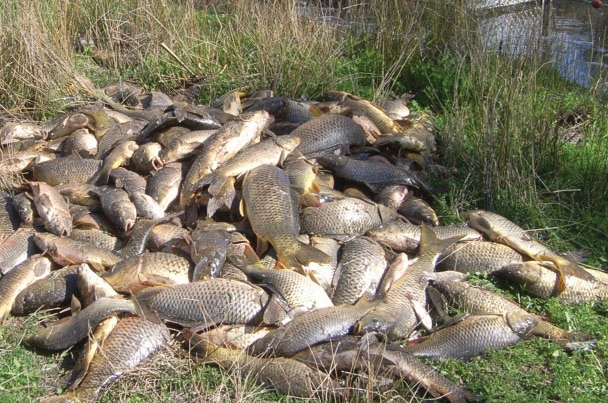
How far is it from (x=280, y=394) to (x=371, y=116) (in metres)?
3.33

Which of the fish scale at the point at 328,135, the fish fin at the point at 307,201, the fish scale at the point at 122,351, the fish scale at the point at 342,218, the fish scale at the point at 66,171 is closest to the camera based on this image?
the fish scale at the point at 122,351

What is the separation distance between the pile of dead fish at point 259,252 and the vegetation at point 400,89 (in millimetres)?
182

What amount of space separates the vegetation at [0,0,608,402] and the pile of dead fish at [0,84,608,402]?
182mm

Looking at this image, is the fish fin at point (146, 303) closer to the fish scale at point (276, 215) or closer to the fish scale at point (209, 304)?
the fish scale at point (209, 304)

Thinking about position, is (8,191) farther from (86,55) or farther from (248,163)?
(86,55)

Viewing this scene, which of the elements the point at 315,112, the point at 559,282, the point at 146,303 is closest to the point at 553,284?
the point at 559,282

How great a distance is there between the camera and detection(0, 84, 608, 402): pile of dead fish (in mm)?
4230

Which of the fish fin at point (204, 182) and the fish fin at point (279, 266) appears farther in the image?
the fish fin at point (204, 182)

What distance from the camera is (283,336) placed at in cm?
423

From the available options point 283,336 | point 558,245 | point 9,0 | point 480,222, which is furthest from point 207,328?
point 9,0

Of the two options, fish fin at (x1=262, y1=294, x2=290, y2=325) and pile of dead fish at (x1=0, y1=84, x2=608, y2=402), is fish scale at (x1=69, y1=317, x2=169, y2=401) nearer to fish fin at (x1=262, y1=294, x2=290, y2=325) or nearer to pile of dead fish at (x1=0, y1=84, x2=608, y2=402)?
pile of dead fish at (x1=0, y1=84, x2=608, y2=402)

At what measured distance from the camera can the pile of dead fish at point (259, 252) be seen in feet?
13.9

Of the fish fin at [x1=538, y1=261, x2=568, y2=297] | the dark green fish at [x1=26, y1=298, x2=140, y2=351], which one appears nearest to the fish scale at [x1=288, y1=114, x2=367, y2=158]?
the fish fin at [x1=538, y1=261, x2=568, y2=297]

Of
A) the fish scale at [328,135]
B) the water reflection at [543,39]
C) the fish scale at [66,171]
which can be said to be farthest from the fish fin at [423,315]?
the water reflection at [543,39]
